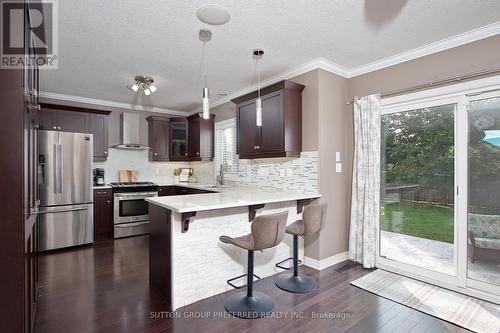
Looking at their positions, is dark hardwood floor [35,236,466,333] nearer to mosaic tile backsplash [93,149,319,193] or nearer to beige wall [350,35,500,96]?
mosaic tile backsplash [93,149,319,193]

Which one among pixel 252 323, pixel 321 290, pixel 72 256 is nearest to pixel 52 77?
→ pixel 72 256

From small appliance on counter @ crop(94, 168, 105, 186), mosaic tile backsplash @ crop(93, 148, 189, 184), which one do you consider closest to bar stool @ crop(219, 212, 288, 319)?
small appliance on counter @ crop(94, 168, 105, 186)

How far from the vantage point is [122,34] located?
8.53 ft

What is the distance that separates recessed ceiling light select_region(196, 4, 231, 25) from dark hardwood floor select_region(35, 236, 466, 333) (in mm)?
2602

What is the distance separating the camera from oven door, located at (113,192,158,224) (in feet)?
15.6

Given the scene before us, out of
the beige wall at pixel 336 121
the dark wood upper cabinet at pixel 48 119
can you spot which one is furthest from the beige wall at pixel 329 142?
the dark wood upper cabinet at pixel 48 119

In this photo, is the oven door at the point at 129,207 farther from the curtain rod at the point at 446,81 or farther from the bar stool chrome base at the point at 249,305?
the curtain rod at the point at 446,81

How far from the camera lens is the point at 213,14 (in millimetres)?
2244

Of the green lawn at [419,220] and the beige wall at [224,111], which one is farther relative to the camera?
the beige wall at [224,111]

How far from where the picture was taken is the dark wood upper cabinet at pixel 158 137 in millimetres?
5613

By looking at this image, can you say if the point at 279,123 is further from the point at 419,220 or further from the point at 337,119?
the point at 419,220

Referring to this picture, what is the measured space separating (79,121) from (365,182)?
4.89 metres

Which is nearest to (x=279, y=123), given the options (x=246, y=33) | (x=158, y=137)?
(x=246, y=33)

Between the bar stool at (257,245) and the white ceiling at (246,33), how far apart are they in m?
1.76
